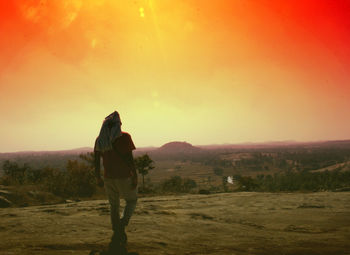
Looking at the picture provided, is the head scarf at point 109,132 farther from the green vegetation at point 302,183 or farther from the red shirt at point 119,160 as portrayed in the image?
the green vegetation at point 302,183

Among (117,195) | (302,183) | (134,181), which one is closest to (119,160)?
(134,181)

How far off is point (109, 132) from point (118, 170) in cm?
60

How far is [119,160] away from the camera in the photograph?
3930 mm

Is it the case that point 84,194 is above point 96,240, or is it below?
below

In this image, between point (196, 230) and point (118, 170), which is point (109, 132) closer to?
point (118, 170)

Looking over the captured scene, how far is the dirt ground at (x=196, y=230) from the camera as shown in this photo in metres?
3.28

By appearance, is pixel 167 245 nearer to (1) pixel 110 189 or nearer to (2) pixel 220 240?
(2) pixel 220 240

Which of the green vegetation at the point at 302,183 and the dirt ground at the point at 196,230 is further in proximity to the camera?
the green vegetation at the point at 302,183

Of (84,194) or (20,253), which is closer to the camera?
(20,253)

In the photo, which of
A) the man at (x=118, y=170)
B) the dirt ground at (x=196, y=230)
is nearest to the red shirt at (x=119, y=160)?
the man at (x=118, y=170)

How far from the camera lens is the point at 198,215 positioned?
218 inches

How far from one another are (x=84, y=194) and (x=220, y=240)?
45.1 feet

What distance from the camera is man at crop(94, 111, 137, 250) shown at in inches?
154

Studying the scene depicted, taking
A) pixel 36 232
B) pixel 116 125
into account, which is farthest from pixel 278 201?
pixel 36 232
